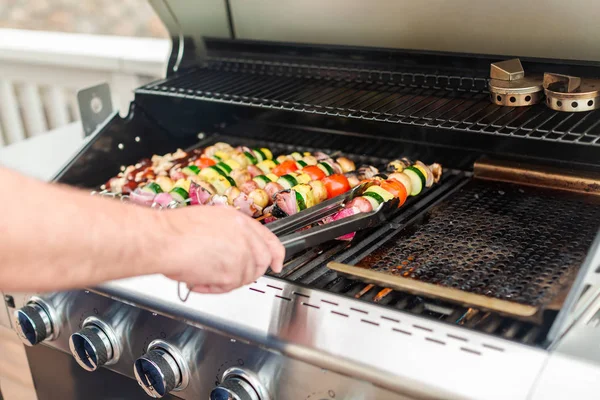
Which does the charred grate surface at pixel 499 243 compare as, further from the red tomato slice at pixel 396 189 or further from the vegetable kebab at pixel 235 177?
the vegetable kebab at pixel 235 177

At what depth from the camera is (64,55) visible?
2764 mm

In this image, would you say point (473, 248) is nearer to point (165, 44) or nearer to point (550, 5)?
point (550, 5)

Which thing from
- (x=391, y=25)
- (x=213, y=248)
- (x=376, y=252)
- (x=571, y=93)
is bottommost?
(x=376, y=252)

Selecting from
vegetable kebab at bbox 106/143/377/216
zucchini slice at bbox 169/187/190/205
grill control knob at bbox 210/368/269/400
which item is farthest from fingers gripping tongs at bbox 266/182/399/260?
zucchini slice at bbox 169/187/190/205

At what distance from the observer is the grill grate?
128cm

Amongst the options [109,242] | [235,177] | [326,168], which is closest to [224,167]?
[235,177]

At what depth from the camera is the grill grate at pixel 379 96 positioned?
1279mm

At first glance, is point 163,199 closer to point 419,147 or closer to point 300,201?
point 300,201

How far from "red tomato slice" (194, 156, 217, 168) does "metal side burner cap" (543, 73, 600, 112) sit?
855 millimetres

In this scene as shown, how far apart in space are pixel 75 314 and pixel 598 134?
115cm

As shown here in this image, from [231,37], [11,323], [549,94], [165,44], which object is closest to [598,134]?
[549,94]

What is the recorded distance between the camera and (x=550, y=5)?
1.31m

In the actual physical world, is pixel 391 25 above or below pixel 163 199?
above

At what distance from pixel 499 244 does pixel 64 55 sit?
2.23m
